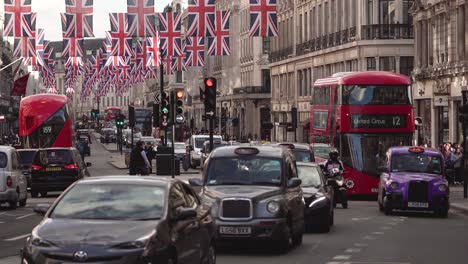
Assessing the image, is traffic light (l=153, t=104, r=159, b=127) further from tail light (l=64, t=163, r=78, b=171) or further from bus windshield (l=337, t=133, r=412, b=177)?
bus windshield (l=337, t=133, r=412, b=177)

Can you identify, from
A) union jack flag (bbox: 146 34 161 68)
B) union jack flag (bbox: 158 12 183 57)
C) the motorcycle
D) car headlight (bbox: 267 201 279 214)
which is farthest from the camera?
union jack flag (bbox: 146 34 161 68)

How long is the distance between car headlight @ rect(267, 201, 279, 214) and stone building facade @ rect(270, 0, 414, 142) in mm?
46896

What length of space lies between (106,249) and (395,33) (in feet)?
194

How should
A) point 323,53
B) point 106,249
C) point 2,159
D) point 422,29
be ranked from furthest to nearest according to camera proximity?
point 323,53 < point 422,29 < point 2,159 < point 106,249

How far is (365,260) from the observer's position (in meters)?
18.6

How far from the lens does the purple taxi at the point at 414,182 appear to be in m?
30.4

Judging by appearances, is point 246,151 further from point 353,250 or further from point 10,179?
point 10,179

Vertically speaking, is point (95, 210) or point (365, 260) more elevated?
point (95, 210)

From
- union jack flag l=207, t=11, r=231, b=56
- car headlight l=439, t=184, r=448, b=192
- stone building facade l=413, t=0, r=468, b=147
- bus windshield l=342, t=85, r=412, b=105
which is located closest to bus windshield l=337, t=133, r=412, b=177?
bus windshield l=342, t=85, r=412, b=105

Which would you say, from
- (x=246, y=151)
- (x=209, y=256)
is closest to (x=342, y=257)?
(x=246, y=151)

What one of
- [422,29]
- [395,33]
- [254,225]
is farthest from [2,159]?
[395,33]

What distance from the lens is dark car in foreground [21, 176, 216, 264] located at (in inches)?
471

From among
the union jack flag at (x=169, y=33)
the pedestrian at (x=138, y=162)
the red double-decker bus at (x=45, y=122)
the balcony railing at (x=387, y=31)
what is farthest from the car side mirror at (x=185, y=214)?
the balcony railing at (x=387, y=31)

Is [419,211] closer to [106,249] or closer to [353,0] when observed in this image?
[106,249]
